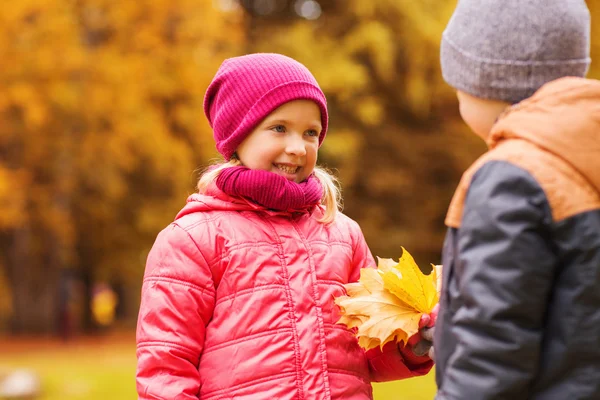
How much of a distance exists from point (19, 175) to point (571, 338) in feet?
37.9

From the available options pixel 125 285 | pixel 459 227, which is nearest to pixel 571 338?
pixel 459 227

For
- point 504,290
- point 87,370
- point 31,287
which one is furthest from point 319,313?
point 31,287

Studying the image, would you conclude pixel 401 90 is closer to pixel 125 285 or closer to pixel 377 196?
pixel 377 196

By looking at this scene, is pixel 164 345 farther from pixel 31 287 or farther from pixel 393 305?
pixel 31 287

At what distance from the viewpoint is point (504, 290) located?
1.50 metres

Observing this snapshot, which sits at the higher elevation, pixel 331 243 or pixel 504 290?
pixel 504 290

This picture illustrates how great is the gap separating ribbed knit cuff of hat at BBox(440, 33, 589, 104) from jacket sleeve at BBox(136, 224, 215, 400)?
0.93m

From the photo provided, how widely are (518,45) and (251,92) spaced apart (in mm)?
959

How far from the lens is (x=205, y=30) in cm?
1149

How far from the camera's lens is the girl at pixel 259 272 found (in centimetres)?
223

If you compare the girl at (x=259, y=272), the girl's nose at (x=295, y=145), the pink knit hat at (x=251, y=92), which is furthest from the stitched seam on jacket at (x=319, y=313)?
the pink knit hat at (x=251, y=92)

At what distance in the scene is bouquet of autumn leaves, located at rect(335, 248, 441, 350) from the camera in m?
2.25

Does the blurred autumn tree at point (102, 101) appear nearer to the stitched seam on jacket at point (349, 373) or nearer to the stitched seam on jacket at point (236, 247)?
the stitched seam on jacket at point (236, 247)

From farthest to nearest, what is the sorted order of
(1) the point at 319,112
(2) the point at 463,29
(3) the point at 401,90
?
(3) the point at 401,90, (1) the point at 319,112, (2) the point at 463,29
